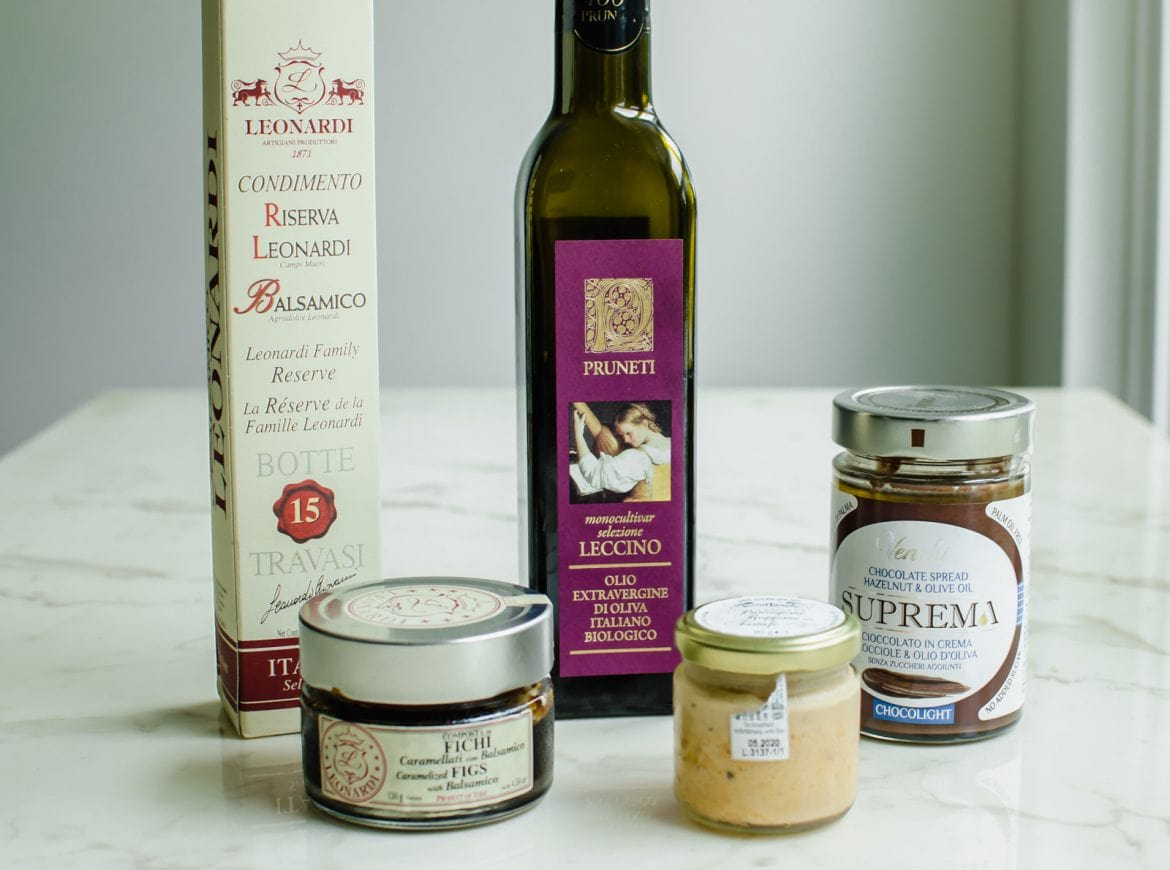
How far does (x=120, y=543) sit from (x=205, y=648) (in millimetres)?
257

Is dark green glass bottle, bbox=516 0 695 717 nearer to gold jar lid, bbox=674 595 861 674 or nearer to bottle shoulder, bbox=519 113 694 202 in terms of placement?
bottle shoulder, bbox=519 113 694 202

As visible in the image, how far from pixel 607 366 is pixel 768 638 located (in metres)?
0.17

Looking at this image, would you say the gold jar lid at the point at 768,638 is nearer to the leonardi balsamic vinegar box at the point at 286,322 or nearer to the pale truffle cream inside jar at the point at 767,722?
the pale truffle cream inside jar at the point at 767,722

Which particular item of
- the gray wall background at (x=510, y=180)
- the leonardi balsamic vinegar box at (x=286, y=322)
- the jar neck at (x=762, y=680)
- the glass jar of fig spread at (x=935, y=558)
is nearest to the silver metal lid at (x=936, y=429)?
the glass jar of fig spread at (x=935, y=558)

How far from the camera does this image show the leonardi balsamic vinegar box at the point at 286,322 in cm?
58

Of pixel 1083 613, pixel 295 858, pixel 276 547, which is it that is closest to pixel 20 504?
A: pixel 276 547

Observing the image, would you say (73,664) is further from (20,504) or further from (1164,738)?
(1164,738)

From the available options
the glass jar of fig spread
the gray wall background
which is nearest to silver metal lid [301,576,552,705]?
the glass jar of fig spread

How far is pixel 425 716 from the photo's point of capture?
509 mm

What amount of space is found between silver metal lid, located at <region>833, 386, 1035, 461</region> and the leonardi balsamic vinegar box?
0.69ft

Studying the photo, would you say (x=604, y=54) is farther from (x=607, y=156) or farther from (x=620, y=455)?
(x=620, y=455)

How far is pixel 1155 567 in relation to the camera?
2.98 feet

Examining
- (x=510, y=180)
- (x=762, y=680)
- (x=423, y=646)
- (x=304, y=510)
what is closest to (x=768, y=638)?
(x=762, y=680)

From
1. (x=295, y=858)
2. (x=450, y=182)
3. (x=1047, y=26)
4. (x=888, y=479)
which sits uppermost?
(x=1047, y=26)
